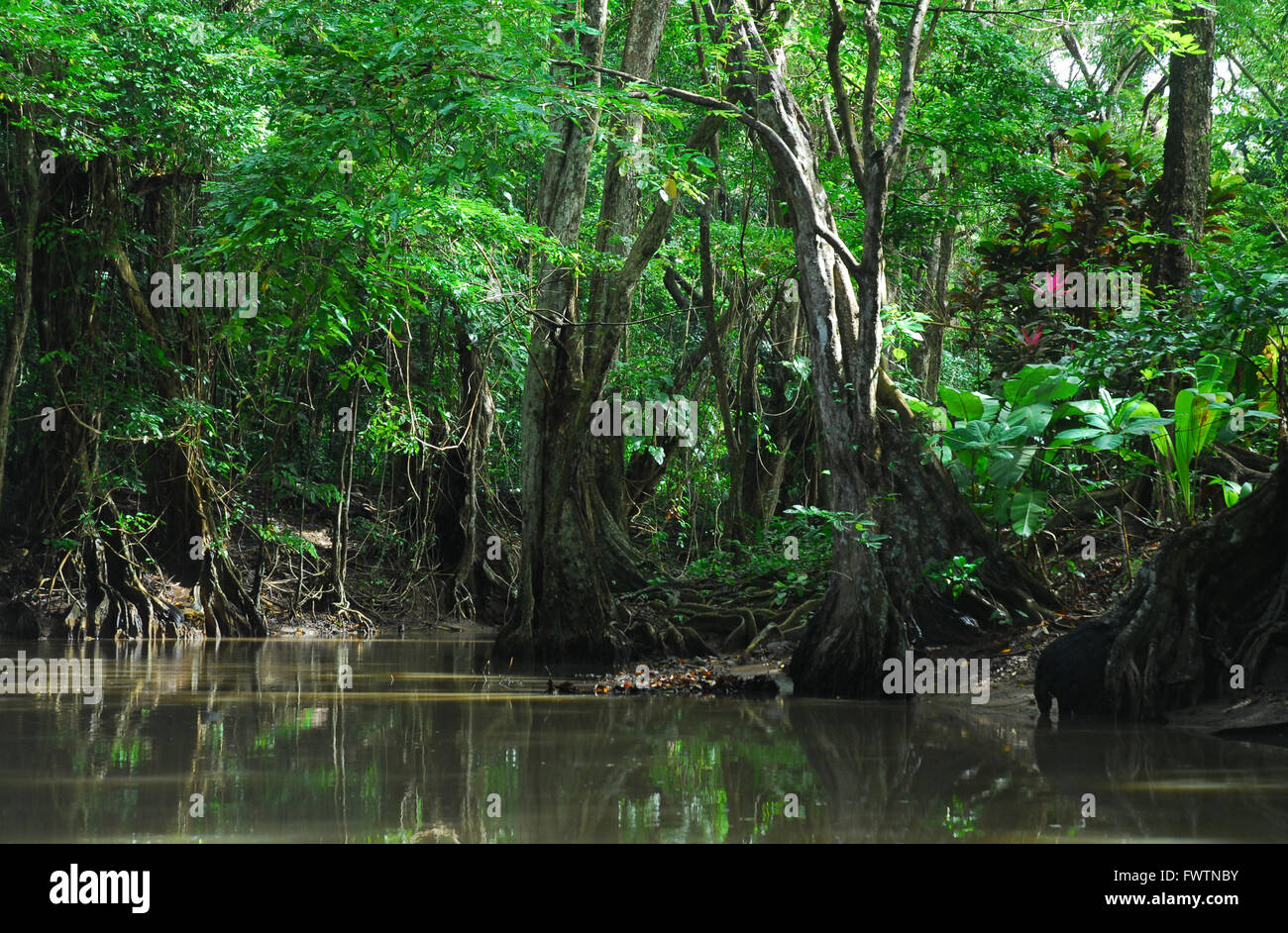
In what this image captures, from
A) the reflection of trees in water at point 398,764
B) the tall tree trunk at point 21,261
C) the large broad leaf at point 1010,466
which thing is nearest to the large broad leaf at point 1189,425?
the large broad leaf at point 1010,466

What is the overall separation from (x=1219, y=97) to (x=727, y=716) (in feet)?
57.9

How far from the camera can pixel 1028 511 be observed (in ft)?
27.6

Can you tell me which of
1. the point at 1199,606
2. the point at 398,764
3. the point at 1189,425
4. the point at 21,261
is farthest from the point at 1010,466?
the point at 21,261

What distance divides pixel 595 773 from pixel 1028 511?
15.6 ft

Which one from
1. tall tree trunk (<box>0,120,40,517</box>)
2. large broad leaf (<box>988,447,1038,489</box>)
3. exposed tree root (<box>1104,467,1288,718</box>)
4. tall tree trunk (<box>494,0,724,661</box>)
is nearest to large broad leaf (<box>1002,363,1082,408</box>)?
large broad leaf (<box>988,447,1038,489</box>)

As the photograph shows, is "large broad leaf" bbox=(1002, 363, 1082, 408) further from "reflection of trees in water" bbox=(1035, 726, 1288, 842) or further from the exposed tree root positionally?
"reflection of trees in water" bbox=(1035, 726, 1288, 842)

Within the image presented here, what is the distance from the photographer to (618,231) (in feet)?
38.5

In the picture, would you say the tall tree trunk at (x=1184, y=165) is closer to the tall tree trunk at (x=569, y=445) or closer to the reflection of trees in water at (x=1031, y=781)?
the tall tree trunk at (x=569, y=445)

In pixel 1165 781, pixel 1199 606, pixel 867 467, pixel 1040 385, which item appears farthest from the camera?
pixel 1040 385

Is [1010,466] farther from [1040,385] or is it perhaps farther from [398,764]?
[398,764]

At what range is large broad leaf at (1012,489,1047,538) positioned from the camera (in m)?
8.33

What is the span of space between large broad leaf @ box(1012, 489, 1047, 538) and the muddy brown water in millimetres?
1409

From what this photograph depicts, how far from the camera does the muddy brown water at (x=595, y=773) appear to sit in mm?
3699

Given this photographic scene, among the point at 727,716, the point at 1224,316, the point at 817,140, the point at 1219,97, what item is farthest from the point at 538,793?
the point at 1219,97
